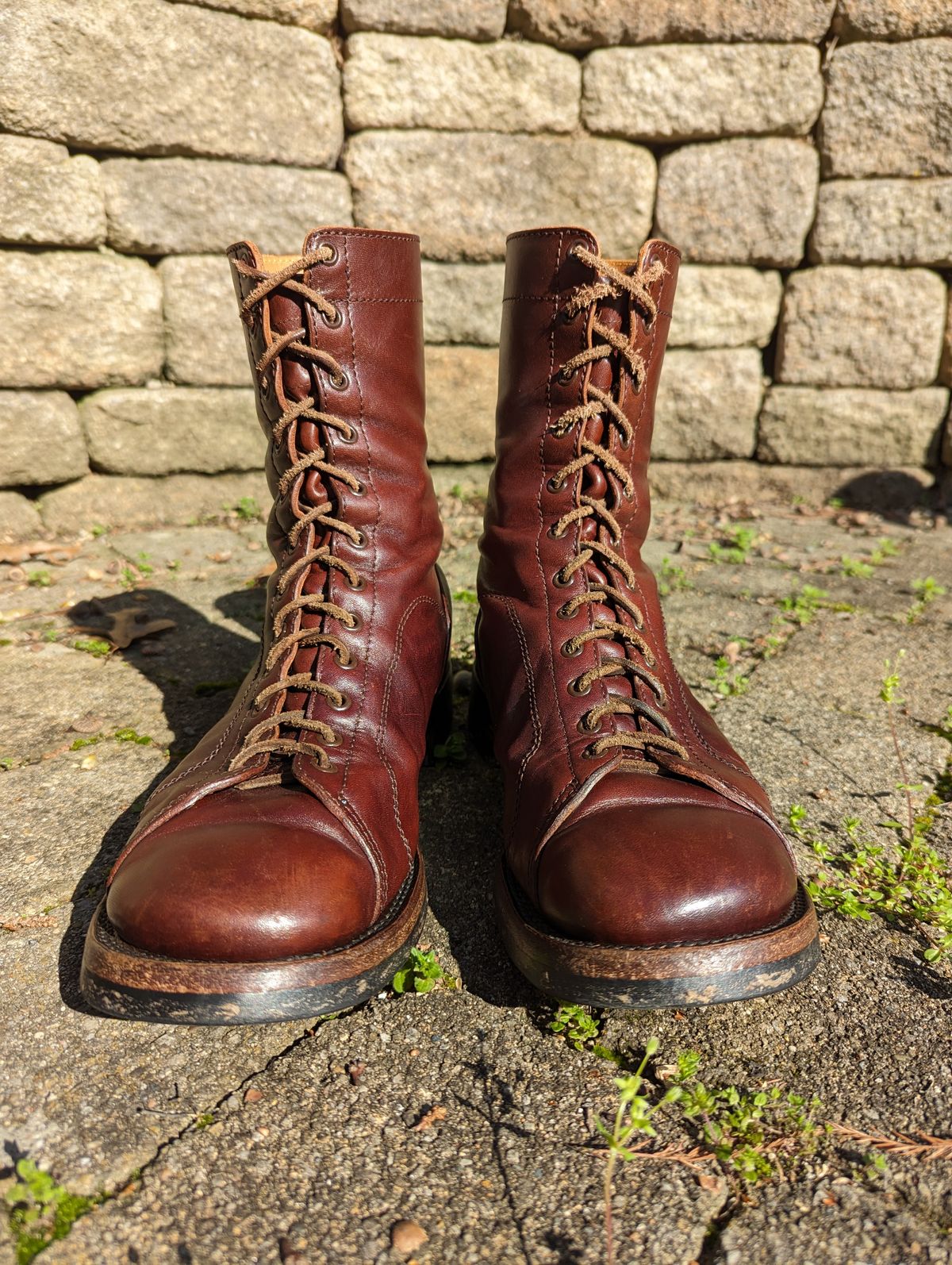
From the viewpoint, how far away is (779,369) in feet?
12.9

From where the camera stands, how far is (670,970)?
1076mm

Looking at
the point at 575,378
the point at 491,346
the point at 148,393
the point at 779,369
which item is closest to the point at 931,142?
the point at 779,369

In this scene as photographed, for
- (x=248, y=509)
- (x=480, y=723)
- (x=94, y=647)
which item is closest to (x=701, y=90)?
(x=248, y=509)

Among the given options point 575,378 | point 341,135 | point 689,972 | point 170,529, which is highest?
point 341,135

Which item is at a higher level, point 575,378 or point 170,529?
point 575,378

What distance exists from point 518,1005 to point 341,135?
335 centimetres

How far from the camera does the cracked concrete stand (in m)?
0.93

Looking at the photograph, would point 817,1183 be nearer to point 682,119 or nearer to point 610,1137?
point 610,1137

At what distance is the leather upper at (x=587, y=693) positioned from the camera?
3.69 ft

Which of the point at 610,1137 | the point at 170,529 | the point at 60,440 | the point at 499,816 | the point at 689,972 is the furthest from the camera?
the point at 170,529

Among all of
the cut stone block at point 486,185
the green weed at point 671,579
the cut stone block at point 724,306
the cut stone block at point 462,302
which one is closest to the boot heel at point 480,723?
the green weed at point 671,579

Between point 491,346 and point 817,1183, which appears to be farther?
point 491,346

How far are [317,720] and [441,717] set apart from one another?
1.63 feet

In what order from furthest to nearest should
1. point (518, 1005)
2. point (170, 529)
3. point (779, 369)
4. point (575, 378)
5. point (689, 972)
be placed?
1. point (779, 369)
2. point (170, 529)
3. point (575, 378)
4. point (518, 1005)
5. point (689, 972)
